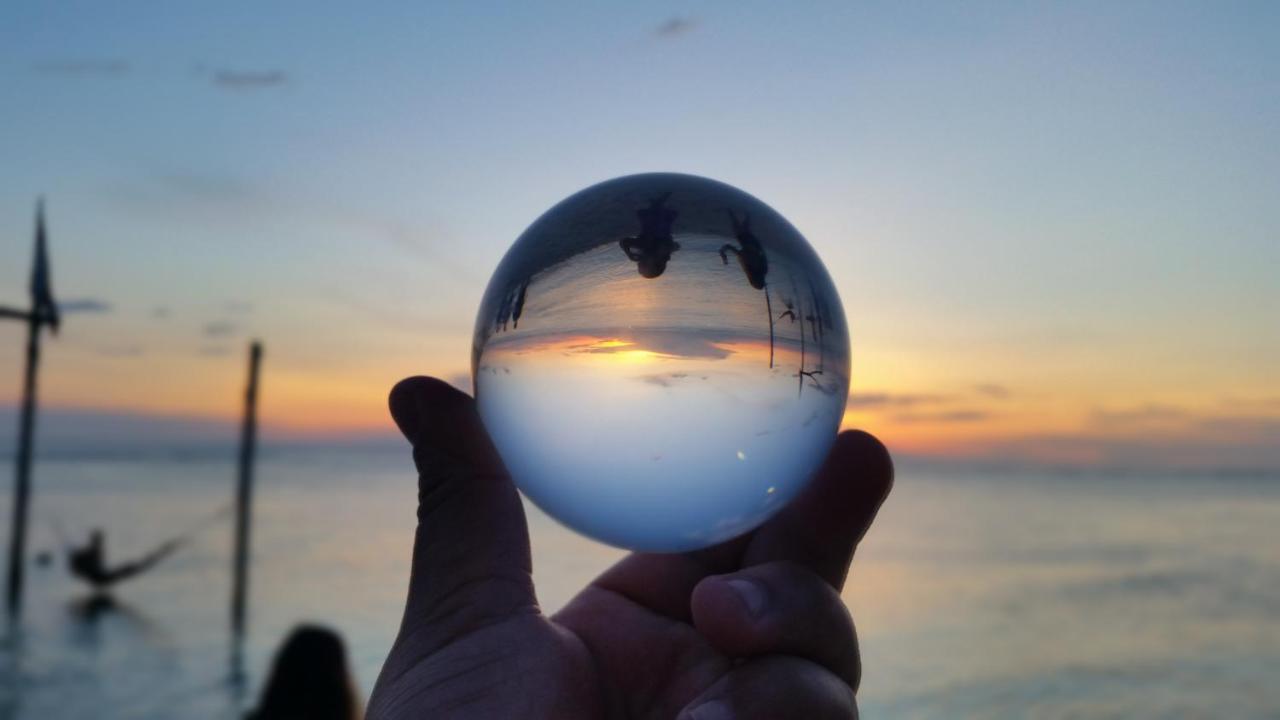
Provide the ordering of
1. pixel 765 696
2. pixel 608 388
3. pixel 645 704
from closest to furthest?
pixel 608 388 < pixel 765 696 < pixel 645 704

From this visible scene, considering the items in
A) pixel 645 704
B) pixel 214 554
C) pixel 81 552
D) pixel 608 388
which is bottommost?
pixel 214 554

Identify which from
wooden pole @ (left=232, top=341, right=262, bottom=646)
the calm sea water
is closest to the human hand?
the calm sea water

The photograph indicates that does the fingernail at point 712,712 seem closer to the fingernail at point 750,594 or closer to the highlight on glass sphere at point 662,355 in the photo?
the fingernail at point 750,594

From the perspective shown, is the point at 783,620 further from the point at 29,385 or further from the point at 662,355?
the point at 29,385

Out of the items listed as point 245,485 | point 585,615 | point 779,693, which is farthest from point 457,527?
point 245,485

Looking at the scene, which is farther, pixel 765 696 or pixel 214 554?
pixel 214 554

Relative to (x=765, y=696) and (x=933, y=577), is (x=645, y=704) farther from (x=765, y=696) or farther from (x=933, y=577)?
(x=933, y=577)

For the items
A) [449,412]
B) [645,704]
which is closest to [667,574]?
[645,704]

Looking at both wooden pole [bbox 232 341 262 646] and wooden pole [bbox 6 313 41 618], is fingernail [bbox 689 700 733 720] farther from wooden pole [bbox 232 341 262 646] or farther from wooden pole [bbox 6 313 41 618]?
wooden pole [bbox 6 313 41 618]
